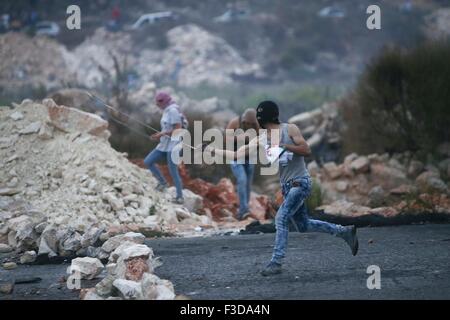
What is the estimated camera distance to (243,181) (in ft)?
39.5

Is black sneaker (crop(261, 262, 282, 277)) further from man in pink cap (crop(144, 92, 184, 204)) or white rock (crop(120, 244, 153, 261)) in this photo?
man in pink cap (crop(144, 92, 184, 204))

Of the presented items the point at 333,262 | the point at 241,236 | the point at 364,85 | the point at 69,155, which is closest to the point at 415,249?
the point at 333,262

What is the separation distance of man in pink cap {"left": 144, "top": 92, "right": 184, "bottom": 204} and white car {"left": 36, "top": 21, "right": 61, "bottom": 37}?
31097mm

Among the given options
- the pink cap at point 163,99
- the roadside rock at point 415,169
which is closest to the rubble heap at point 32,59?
the roadside rock at point 415,169

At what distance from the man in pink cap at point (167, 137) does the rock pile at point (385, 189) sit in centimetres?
238

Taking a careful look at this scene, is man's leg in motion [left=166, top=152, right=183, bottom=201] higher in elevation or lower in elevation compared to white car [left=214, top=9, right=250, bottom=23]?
lower

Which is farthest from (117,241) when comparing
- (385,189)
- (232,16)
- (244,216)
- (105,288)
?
(232,16)

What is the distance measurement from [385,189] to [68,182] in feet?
21.7

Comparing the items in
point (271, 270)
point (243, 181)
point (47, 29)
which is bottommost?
point (271, 270)

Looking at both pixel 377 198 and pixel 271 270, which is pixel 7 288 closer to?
pixel 271 270

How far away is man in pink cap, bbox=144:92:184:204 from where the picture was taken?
38.3ft

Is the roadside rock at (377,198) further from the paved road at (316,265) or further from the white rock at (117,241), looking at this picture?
the white rock at (117,241)

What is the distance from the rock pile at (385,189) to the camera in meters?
11.6

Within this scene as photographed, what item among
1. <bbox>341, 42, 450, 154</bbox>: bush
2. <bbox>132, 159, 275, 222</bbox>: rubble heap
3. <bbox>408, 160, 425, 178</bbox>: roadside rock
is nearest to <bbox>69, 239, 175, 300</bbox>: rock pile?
<bbox>132, 159, 275, 222</bbox>: rubble heap
